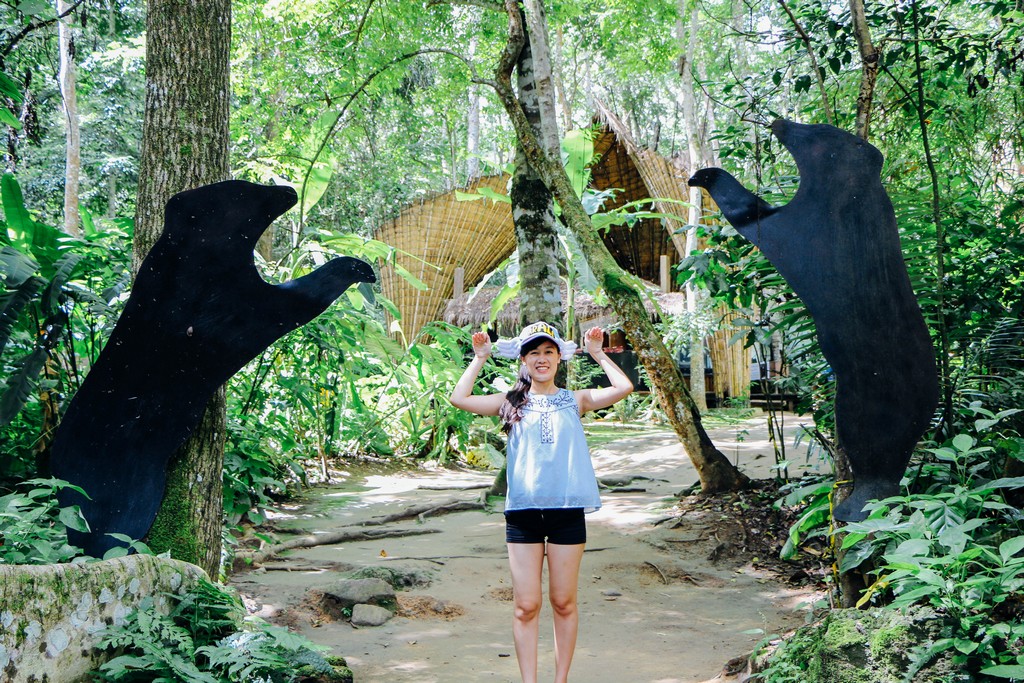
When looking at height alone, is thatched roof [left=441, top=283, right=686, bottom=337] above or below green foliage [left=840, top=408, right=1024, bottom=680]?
above

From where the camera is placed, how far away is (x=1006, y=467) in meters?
3.52

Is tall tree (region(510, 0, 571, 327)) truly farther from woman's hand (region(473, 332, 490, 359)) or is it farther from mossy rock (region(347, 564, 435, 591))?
woman's hand (region(473, 332, 490, 359))

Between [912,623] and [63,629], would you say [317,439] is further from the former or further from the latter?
[912,623]

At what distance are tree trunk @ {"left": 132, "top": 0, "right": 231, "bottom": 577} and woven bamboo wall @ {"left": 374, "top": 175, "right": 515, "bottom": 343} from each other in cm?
926

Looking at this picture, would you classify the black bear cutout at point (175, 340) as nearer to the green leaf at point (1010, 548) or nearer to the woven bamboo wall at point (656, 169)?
the green leaf at point (1010, 548)

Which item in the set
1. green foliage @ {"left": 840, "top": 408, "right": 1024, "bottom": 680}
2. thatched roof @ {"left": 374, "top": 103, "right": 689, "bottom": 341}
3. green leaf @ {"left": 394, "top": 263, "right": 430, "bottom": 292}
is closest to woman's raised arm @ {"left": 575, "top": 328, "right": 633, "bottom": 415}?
green foliage @ {"left": 840, "top": 408, "right": 1024, "bottom": 680}

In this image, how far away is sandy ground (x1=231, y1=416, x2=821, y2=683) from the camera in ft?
12.4

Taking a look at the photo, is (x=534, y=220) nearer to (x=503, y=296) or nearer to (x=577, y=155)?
(x=577, y=155)

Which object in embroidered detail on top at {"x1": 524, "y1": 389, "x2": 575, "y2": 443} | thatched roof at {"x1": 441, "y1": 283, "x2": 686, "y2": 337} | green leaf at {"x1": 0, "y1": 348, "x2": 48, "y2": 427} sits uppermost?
thatched roof at {"x1": 441, "y1": 283, "x2": 686, "y2": 337}

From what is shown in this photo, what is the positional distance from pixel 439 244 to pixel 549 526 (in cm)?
1117

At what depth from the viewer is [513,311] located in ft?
49.8

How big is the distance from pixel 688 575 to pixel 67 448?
3508mm

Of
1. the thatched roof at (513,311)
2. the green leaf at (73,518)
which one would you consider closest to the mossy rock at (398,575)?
the green leaf at (73,518)

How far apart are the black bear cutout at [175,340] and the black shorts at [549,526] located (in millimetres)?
1170
